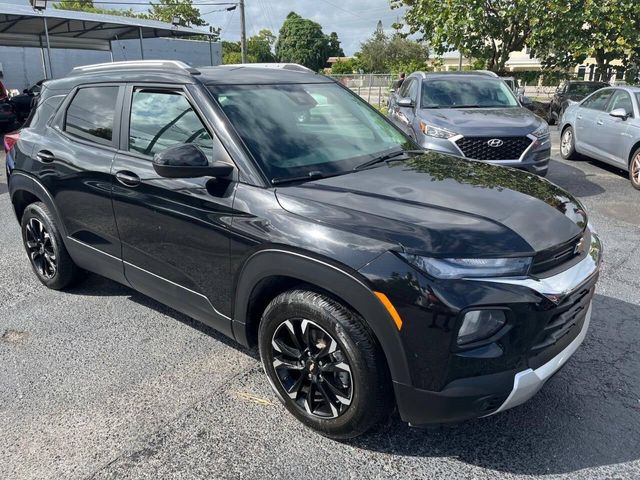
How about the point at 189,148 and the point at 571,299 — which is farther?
the point at 189,148

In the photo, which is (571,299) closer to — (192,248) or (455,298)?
(455,298)

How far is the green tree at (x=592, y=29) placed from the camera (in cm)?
1792

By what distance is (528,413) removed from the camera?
2.86 meters

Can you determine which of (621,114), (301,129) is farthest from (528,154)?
(301,129)

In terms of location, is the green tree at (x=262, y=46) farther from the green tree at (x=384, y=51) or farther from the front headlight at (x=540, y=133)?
the front headlight at (x=540, y=133)

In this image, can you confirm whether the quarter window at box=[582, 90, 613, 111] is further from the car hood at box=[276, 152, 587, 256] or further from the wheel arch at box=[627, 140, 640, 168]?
the car hood at box=[276, 152, 587, 256]

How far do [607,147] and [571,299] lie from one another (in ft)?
24.9

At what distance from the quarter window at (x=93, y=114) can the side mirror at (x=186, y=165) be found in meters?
1.03

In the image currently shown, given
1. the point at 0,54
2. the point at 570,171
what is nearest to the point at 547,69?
the point at 570,171

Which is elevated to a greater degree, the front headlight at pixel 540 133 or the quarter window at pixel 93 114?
the quarter window at pixel 93 114

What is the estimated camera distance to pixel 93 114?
377cm

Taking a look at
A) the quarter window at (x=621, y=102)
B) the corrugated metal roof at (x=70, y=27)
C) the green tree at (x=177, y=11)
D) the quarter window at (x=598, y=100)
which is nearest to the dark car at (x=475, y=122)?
the quarter window at (x=621, y=102)

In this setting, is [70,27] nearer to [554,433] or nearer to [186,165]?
[186,165]

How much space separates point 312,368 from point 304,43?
287 feet
